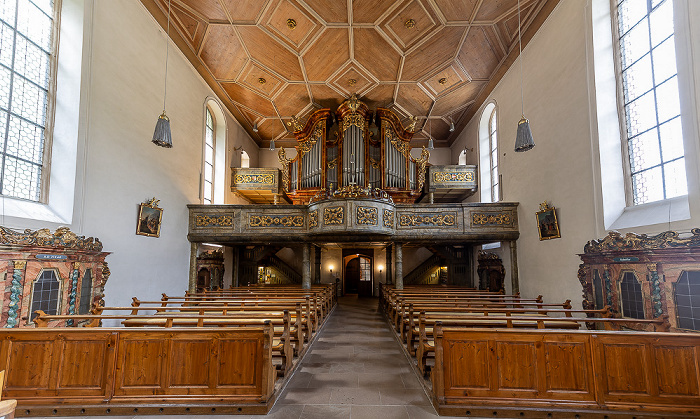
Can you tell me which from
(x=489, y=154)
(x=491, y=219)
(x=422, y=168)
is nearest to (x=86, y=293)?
(x=491, y=219)

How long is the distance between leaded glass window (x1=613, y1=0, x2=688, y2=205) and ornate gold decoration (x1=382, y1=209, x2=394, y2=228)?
5.52m

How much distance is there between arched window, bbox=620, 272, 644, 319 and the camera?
5.32 meters

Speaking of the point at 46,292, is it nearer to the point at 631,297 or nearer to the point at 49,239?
the point at 49,239

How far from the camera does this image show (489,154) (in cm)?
1235

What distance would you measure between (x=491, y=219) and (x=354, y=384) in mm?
7099

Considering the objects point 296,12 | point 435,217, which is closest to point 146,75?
point 296,12

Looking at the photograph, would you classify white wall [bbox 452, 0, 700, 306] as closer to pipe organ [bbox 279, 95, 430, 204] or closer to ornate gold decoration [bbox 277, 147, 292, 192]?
pipe organ [bbox 279, 95, 430, 204]

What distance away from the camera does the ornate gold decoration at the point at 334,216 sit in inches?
373

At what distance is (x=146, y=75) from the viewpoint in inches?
325

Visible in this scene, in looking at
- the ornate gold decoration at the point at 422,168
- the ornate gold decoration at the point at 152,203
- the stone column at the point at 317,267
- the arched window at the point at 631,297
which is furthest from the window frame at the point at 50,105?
the ornate gold decoration at the point at 422,168

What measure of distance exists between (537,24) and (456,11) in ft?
6.63

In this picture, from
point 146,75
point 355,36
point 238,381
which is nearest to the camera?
point 238,381

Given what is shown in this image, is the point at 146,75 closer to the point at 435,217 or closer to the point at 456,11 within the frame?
the point at 456,11

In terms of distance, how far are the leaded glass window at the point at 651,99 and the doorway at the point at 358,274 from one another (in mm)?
13289
